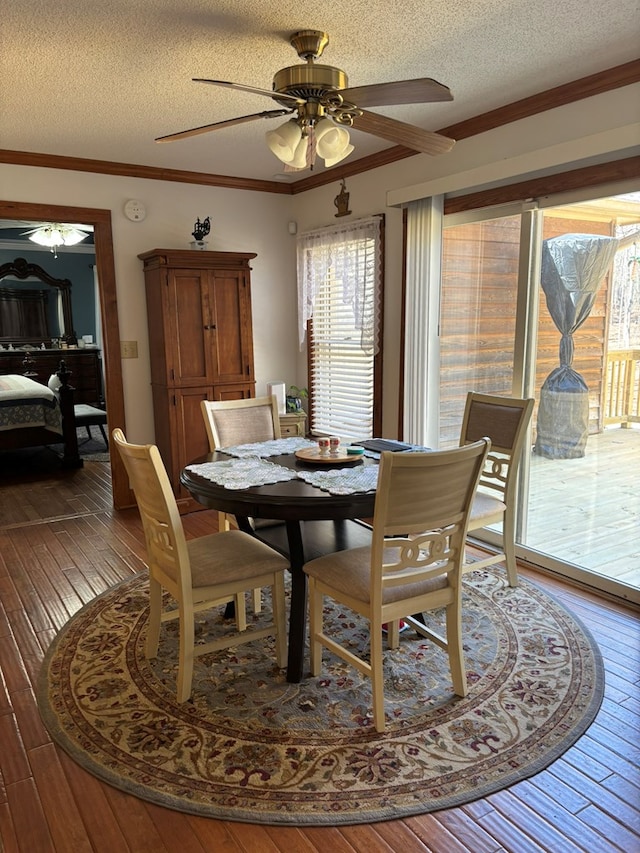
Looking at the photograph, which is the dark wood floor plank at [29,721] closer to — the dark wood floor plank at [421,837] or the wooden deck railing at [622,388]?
the dark wood floor plank at [421,837]

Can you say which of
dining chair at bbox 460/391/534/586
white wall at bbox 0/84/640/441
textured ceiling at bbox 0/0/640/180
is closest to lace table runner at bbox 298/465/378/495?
dining chair at bbox 460/391/534/586

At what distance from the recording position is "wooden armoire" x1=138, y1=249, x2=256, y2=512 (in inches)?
176

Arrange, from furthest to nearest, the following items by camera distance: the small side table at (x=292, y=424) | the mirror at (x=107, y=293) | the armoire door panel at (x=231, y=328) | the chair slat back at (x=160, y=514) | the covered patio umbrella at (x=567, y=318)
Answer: the small side table at (x=292, y=424)
the armoire door panel at (x=231, y=328)
the mirror at (x=107, y=293)
the covered patio umbrella at (x=567, y=318)
the chair slat back at (x=160, y=514)

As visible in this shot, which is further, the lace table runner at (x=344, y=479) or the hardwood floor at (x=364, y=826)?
the lace table runner at (x=344, y=479)

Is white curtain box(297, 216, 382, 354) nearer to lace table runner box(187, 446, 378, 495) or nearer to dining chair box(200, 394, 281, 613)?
dining chair box(200, 394, 281, 613)

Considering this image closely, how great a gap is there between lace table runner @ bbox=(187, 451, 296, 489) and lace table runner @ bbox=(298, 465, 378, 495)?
0.32ft

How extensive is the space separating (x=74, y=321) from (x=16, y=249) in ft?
4.18

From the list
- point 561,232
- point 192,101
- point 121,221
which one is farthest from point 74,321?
point 561,232

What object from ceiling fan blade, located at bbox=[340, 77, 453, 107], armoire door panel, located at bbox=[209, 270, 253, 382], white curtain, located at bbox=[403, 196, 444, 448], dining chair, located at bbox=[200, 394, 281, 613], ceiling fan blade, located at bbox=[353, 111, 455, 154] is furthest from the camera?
armoire door panel, located at bbox=[209, 270, 253, 382]

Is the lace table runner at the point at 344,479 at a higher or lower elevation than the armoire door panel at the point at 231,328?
lower

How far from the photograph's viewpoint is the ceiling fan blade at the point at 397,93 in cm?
202

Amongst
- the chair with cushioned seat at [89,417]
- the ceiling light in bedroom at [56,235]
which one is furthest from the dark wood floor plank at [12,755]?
the ceiling light in bedroom at [56,235]

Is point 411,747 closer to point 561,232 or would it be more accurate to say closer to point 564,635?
point 564,635

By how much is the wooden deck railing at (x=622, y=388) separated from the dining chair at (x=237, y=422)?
1.86m
